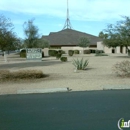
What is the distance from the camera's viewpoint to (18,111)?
7449mm

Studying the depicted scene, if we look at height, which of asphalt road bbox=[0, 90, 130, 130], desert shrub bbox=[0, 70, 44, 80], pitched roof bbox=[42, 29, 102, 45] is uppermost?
pitched roof bbox=[42, 29, 102, 45]

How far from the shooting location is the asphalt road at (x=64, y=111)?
608 centimetres

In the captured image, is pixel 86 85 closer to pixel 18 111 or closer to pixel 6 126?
pixel 18 111

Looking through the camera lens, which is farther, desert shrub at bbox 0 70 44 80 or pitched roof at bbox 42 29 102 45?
pitched roof at bbox 42 29 102 45

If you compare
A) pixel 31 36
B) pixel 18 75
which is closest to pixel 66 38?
pixel 31 36

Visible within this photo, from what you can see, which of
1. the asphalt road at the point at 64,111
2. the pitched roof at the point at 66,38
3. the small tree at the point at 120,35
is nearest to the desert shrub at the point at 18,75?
the asphalt road at the point at 64,111

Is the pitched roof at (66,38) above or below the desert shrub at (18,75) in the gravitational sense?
above

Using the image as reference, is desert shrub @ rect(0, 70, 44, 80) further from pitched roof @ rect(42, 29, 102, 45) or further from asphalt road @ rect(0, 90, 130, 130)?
pitched roof @ rect(42, 29, 102, 45)

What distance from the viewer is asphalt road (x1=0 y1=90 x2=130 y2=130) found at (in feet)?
20.0

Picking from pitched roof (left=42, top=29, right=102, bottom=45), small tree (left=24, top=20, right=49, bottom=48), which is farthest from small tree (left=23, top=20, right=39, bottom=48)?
pitched roof (left=42, top=29, right=102, bottom=45)

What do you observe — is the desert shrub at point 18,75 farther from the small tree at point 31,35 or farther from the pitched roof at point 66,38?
the pitched roof at point 66,38

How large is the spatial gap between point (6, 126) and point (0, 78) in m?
8.26

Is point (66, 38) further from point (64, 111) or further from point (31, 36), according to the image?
point (64, 111)

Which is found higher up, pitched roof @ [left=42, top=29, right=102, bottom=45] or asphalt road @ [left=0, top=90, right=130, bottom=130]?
pitched roof @ [left=42, top=29, right=102, bottom=45]
